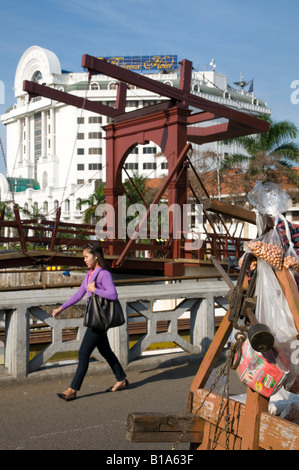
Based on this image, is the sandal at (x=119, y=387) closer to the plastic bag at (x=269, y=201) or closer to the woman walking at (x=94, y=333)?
the woman walking at (x=94, y=333)

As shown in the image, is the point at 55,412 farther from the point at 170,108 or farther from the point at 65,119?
the point at 65,119

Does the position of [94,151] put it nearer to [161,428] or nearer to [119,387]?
[119,387]

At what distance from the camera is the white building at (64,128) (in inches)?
3676

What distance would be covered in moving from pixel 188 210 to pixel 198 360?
729 cm

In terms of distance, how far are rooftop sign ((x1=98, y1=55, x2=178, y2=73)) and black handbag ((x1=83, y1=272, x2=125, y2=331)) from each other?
105 metres

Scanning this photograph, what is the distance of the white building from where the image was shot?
3676 inches

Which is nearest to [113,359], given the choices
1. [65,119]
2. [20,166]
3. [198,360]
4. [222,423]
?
[198,360]

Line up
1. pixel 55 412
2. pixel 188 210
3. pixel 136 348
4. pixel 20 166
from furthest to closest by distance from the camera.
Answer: pixel 20 166 → pixel 188 210 → pixel 136 348 → pixel 55 412

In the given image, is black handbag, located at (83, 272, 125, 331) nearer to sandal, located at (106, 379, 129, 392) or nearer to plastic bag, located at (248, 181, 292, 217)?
sandal, located at (106, 379, 129, 392)

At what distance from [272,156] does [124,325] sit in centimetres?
3024

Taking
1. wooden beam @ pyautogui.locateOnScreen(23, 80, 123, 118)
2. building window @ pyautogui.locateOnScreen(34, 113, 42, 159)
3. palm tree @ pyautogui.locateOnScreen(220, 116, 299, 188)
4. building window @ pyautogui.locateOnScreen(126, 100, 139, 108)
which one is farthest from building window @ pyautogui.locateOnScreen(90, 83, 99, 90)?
wooden beam @ pyautogui.locateOnScreen(23, 80, 123, 118)

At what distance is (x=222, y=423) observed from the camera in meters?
3.40

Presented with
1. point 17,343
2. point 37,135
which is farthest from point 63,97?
point 37,135

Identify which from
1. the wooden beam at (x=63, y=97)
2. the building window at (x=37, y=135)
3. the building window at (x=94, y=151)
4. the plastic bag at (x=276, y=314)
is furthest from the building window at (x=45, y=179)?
the plastic bag at (x=276, y=314)
